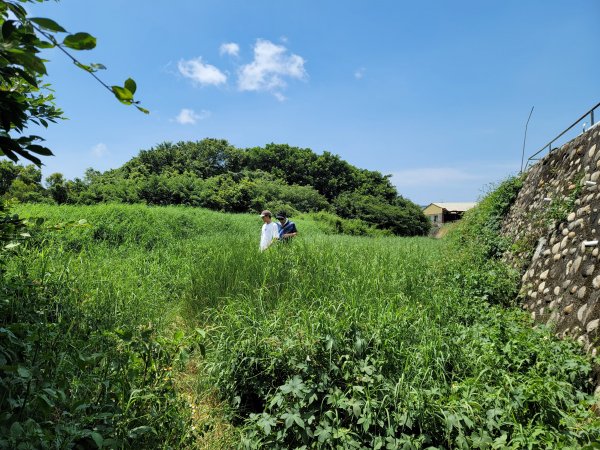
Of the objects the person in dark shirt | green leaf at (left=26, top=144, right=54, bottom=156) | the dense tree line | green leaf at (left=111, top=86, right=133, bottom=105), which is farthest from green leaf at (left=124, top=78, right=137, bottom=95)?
the dense tree line

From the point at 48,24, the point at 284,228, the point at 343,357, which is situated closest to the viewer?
the point at 48,24

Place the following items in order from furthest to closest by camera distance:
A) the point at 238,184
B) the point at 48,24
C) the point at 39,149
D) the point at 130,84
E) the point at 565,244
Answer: the point at 238,184 < the point at 565,244 < the point at 39,149 < the point at 130,84 < the point at 48,24

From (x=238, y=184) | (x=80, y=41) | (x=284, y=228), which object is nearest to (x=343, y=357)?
(x=80, y=41)

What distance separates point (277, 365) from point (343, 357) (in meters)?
0.55

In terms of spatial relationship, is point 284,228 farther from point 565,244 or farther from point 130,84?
point 130,84

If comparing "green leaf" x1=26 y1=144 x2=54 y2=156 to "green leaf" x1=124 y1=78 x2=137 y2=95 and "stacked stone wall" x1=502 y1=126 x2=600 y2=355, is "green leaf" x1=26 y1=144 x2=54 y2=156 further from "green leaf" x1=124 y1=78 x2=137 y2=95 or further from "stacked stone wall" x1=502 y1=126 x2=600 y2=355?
"stacked stone wall" x1=502 y1=126 x2=600 y2=355

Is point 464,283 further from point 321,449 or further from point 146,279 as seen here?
point 146,279

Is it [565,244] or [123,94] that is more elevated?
[123,94]

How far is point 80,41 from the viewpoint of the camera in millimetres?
899

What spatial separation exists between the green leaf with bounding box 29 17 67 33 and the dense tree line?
712 inches

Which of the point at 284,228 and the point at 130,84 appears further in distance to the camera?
the point at 284,228

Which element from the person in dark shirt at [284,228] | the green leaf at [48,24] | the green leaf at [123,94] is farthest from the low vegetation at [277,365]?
the person in dark shirt at [284,228]

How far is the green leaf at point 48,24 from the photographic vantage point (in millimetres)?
853

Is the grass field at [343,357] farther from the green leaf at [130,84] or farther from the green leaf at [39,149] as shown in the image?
the green leaf at [130,84]
